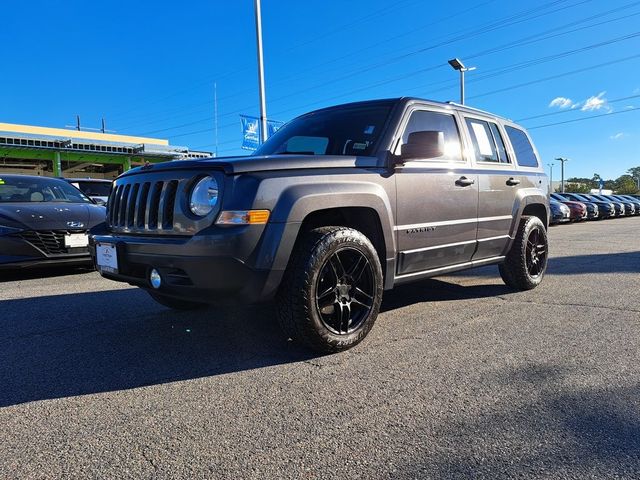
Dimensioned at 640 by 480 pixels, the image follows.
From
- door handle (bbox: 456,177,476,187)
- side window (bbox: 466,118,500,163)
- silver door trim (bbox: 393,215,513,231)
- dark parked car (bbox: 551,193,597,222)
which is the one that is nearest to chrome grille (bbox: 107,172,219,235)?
silver door trim (bbox: 393,215,513,231)

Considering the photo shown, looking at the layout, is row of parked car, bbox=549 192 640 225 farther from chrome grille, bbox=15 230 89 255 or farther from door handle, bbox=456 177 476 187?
chrome grille, bbox=15 230 89 255

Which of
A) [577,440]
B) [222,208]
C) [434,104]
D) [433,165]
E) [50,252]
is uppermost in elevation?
[434,104]

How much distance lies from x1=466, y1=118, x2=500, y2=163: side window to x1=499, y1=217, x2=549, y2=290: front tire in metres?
0.86

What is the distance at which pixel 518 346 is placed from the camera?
10.9 ft

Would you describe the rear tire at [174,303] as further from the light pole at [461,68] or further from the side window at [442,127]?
the light pole at [461,68]

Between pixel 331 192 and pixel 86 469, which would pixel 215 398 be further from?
pixel 331 192

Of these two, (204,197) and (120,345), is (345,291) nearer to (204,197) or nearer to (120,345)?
(204,197)

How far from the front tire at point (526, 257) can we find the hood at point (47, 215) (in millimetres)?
5000

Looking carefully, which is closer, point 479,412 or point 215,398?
point 479,412

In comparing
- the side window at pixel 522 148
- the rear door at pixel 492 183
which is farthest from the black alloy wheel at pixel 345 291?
the side window at pixel 522 148

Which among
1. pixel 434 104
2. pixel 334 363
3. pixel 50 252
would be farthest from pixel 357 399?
pixel 50 252

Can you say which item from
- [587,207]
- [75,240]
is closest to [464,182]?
[75,240]

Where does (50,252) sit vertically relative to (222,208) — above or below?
below

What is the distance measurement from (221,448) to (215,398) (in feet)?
1.71
